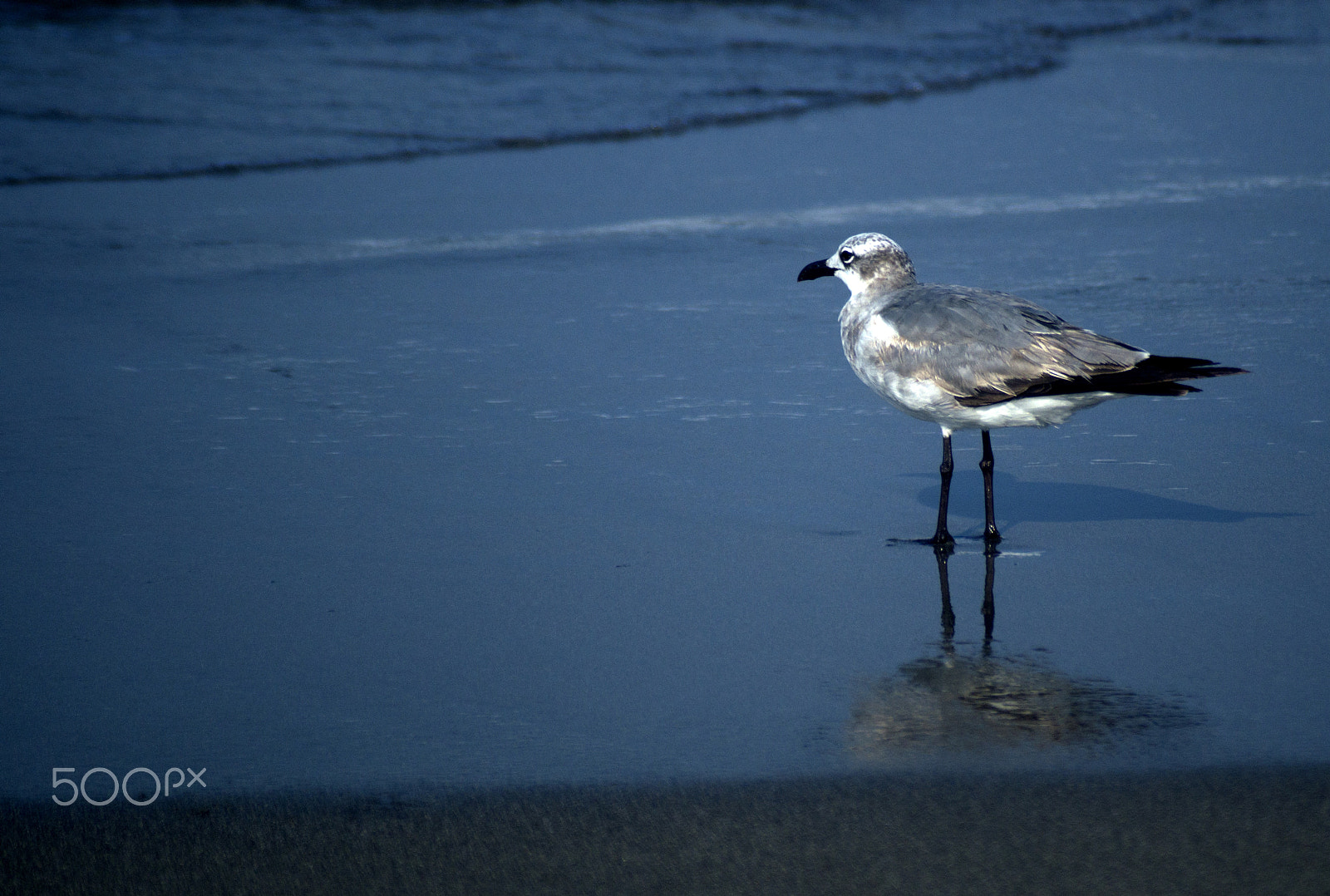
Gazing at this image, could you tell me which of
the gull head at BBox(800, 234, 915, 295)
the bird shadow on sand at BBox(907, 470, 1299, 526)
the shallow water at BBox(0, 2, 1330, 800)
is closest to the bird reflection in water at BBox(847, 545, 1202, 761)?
the shallow water at BBox(0, 2, 1330, 800)

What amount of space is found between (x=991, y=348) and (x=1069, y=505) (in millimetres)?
660

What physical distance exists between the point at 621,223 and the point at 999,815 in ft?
19.5

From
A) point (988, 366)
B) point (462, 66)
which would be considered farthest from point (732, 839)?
point (462, 66)

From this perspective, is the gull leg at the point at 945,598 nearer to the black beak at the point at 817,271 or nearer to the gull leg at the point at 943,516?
the gull leg at the point at 943,516

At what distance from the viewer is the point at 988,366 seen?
457 cm

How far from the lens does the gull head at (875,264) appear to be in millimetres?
5188

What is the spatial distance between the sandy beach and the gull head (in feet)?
2.04

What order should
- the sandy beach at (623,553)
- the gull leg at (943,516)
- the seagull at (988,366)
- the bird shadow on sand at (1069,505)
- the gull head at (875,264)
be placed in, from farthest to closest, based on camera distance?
the gull head at (875,264)
the bird shadow on sand at (1069,505)
the gull leg at (943,516)
the seagull at (988,366)
the sandy beach at (623,553)

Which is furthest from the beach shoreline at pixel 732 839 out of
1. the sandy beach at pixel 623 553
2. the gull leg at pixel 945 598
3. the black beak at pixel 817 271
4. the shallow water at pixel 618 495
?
the black beak at pixel 817 271

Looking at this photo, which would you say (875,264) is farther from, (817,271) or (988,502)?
(988,502)

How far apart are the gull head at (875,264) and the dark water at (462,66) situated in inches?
235

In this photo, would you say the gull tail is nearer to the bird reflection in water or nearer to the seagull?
the seagull

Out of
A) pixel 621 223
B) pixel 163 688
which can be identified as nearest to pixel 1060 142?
pixel 621 223

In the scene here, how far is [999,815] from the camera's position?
3.08m
